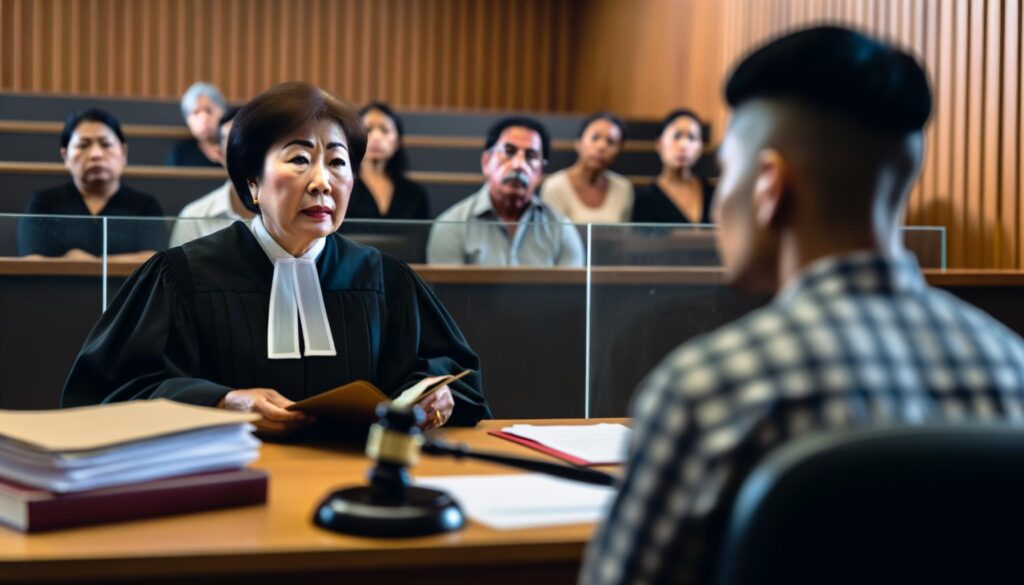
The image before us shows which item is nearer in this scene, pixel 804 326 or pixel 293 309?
pixel 804 326

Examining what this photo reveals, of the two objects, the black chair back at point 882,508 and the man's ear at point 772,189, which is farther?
the man's ear at point 772,189

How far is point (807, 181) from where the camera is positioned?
1.08 m

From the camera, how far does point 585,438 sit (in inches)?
80.5

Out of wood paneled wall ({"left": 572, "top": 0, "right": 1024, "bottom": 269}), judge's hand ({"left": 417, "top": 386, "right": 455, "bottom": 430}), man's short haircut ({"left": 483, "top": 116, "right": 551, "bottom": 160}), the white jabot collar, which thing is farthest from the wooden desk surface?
wood paneled wall ({"left": 572, "top": 0, "right": 1024, "bottom": 269})

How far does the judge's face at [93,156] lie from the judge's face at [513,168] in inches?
A: 60.6

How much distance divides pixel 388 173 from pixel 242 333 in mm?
3648

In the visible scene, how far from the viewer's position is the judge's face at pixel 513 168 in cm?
502

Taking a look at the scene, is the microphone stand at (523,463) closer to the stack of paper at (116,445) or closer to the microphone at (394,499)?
the microphone at (394,499)

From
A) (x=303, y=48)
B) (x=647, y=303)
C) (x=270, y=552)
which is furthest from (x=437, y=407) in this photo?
(x=303, y=48)

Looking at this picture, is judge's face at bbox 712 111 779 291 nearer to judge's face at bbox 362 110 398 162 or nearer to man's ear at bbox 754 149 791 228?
man's ear at bbox 754 149 791 228

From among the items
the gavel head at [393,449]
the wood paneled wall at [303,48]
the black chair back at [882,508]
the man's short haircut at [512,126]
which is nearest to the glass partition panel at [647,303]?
the man's short haircut at [512,126]

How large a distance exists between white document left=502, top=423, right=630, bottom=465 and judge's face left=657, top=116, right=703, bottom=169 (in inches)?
162

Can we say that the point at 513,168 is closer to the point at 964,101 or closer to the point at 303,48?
the point at 964,101

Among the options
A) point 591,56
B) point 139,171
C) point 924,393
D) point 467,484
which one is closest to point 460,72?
point 591,56
